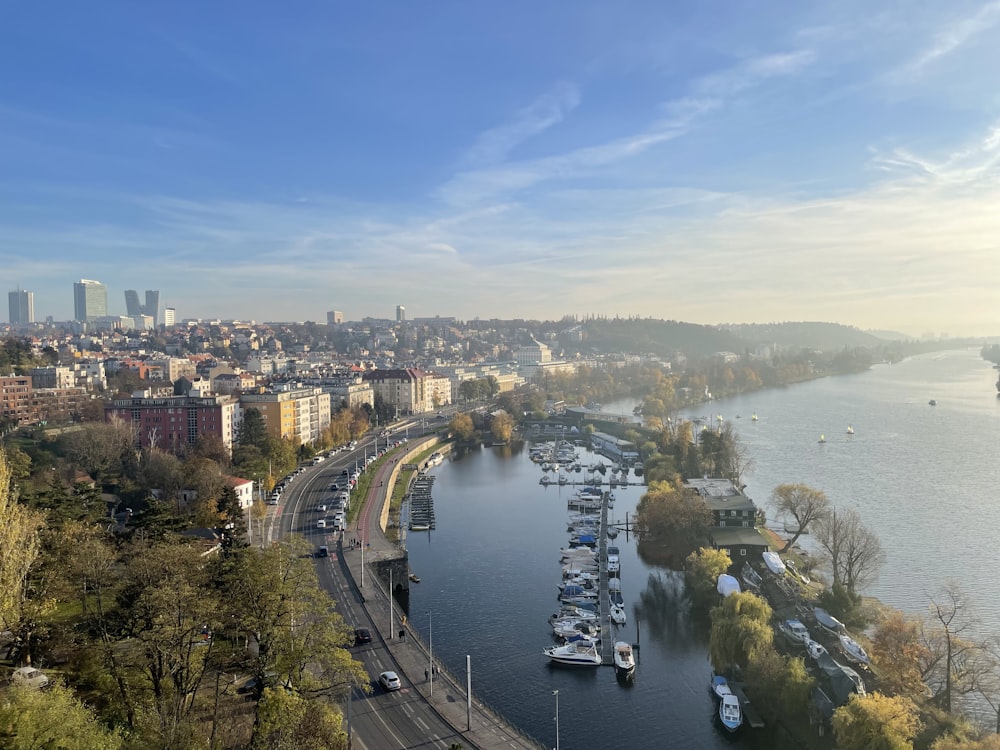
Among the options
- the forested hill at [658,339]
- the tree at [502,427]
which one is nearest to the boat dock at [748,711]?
the tree at [502,427]

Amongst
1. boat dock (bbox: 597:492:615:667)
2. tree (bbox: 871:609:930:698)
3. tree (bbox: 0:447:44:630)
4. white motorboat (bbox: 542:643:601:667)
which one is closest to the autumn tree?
boat dock (bbox: 597:492:615:667)

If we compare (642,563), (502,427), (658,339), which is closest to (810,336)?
(658,339)

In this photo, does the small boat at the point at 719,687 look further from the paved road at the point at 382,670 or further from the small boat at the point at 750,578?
the small boat at the point at 750,578

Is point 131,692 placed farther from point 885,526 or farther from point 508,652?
point 885,526

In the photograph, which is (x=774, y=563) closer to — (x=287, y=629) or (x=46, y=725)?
(x=287, y=629)

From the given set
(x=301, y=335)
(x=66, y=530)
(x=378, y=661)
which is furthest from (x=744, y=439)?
(x=301, y=335)

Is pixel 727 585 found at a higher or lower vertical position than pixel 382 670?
higher
